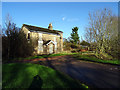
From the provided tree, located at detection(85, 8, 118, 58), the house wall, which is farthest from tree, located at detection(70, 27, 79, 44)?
tree, located at detection(85, 8, 118, 58)

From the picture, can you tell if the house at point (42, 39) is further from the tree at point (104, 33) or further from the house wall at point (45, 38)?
the tree at point (104, 33)

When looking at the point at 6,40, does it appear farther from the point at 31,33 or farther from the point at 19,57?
the point at 31,33

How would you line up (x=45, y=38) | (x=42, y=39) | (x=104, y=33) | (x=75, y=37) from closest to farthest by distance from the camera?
(x=104, y=33) → (x=42, y=39) → (x=45, y=38) → (x=75, y=37)

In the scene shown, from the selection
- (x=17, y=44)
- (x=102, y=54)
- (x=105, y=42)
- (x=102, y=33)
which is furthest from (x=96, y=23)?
(x=17, y=44)

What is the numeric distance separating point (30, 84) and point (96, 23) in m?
12.6

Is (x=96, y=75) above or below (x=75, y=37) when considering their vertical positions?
below

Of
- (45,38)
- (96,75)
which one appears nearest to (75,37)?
(45,38)

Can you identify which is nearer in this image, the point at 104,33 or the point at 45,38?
the point at 104,33

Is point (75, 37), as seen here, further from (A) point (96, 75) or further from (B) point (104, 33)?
(A) point (96, 75)

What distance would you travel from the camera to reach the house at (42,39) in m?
18.7

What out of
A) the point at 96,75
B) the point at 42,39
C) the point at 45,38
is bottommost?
the point at 96,75

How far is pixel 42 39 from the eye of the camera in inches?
808

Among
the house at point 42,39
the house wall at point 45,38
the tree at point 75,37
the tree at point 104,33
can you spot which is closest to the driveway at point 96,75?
the tree at point 104,33

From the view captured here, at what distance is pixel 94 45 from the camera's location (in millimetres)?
12336
